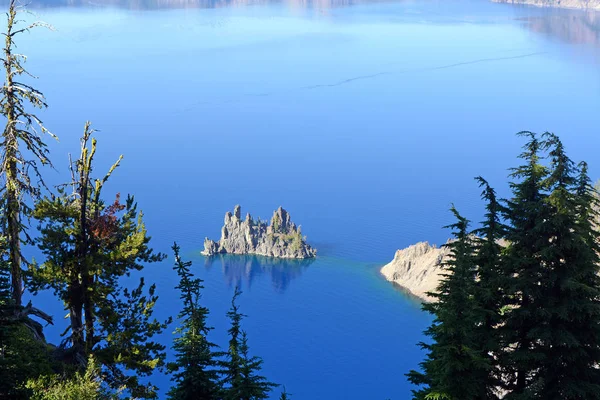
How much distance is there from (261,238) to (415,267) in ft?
95.0

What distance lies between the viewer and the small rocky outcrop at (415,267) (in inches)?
4582

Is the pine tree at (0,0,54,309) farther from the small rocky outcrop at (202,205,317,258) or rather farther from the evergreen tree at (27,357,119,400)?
the small rocky outcrop at (202,205,317,258)

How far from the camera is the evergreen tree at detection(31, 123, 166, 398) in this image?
2672cm

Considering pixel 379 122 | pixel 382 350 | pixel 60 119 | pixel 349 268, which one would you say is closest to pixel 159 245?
pixel 349 268

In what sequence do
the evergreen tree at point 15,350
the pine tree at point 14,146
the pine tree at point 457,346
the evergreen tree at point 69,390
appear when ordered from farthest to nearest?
the pine tree at point 14,146 → the pine tree at point 457,346 → the evergreen tree at point 15,350 → the evergreen tree at point 69,390

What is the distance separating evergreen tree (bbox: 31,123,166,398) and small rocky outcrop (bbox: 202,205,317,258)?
10118 centimetres

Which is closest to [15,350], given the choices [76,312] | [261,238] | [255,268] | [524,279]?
[76,312]

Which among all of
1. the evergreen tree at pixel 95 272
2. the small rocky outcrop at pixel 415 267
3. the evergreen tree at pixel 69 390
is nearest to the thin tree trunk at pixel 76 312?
the evergreen tree at pixel 95 272

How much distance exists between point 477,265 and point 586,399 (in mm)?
5490

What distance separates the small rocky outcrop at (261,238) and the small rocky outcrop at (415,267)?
16412 millimetres

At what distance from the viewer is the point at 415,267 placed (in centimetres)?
11819

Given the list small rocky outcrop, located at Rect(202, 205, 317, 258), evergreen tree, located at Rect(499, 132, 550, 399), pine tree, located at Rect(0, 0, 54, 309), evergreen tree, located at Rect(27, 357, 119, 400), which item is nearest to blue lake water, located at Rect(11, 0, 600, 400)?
small rocky outcrop, located at Rect(202, 205, 317, 258)

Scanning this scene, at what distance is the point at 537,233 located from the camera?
26172 millimetres

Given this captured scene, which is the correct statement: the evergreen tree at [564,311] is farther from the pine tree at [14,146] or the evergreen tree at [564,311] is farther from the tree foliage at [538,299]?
the pine tree at [14,146]
